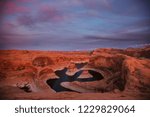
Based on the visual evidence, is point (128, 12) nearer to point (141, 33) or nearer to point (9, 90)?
point (141, 33)

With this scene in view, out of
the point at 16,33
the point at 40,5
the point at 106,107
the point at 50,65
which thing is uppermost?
the point at 40,5

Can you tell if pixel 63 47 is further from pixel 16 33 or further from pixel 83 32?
pixel 16 33

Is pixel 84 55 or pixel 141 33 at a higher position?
pixel 141 33

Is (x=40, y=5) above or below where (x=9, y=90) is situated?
above

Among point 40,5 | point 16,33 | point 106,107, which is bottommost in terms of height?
point 106,107

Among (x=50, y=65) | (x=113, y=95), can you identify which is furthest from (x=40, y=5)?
(x=113, y=95)

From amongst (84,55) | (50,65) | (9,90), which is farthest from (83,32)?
(9,90)
